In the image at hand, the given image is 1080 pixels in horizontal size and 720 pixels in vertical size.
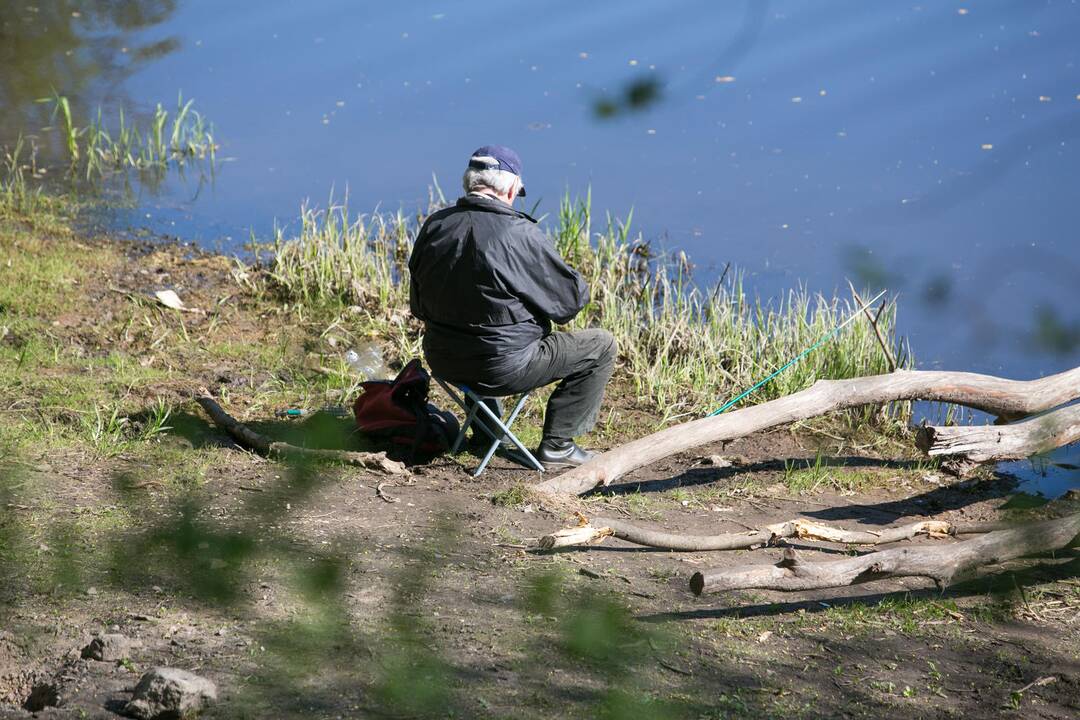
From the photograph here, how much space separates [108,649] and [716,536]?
2147 mm

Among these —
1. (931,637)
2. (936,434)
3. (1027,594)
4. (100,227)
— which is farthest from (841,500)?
(100,227)

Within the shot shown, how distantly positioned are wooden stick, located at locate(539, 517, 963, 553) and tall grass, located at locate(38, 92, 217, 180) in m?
6.73

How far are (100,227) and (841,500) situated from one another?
5533mm

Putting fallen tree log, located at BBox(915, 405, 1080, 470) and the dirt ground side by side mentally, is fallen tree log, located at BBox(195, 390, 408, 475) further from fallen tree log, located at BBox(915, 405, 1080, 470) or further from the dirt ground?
fallen tree log, located at BBox(915, 405, 1080, 470)

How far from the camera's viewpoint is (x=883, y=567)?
3.92m

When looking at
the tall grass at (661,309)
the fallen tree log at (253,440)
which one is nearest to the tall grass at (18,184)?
the tall grass at (661,309)

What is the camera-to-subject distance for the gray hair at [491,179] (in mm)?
5066

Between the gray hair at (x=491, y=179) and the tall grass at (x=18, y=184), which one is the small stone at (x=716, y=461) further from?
the tall grass at (x=18, y=184)

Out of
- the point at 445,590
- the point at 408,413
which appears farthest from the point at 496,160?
the point at 445,590

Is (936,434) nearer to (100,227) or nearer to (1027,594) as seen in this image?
(1027,594)

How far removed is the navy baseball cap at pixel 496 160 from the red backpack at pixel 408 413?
933mm

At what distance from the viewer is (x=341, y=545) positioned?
147 inches

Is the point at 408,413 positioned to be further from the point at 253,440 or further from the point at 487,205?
the point at 487,205

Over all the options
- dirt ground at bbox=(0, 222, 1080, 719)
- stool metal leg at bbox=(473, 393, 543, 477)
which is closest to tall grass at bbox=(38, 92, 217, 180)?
dirt ground at bbox=(0, 222, 1080, 719)
